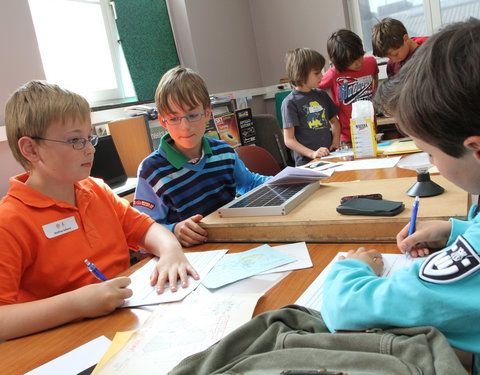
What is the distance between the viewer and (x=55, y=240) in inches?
43.4

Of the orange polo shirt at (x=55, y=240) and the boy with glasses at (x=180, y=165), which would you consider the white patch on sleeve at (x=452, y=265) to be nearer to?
the orange polo shirt at (x=55, y=240)

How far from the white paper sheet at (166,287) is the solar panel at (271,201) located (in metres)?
0.15

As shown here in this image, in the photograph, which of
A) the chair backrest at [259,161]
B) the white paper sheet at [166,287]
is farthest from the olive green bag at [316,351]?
the chair backrest at [259,161]

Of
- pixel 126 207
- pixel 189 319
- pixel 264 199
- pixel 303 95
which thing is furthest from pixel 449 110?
pixel 303 95

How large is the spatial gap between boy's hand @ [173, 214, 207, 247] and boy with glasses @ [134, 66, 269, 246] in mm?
291

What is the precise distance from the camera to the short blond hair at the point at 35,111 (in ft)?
3.68

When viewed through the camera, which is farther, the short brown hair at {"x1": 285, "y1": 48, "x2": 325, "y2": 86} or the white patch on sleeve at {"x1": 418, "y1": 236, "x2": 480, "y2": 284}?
the short brown hair at {"x1": 285, "y1": 48, "x2": 325, "y2": 86}

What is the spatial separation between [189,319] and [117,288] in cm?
20

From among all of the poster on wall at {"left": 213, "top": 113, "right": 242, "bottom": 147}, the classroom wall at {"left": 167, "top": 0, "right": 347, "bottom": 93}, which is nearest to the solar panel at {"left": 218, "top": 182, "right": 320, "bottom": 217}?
the poster on wall at {"left": 213, "top": 113, "right": 242, "bottom": 147}

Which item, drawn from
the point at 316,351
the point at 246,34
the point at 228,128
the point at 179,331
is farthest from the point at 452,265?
the point at 246,34

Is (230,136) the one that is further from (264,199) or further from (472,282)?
(472,282)

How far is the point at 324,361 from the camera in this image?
0.51 m

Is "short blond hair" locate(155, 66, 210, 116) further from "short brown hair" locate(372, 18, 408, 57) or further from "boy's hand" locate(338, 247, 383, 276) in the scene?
"short brown hair" locate(372, 18, 408, 57)

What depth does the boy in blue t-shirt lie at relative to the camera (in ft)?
8.62
